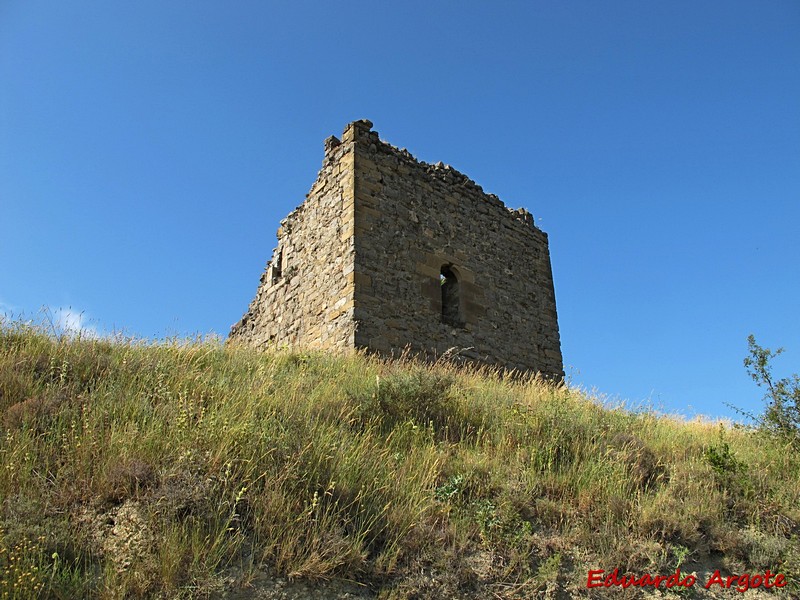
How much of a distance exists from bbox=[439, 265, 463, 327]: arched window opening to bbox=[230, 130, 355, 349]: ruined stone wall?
2.35 m

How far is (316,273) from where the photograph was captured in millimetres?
A: 11711

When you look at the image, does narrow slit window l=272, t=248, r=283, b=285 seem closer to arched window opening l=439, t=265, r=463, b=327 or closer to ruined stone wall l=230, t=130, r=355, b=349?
ruined stone wall l=230, t=130, r=355, b=349

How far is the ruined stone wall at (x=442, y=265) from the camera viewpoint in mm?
10758

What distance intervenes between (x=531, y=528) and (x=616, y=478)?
129cm

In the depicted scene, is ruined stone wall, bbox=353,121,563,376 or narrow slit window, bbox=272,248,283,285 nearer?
ruined stone wall, bbox=353,121,563,376

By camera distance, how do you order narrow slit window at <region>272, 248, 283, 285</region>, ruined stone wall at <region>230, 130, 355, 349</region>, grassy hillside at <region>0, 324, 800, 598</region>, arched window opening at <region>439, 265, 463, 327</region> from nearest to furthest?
grassy hillside at <region>0, 324, 800, 598</region> → ruined stone wall at <region>230, 130, 355, 349</region> → arched window opening at <region>439, 265, 463, 327</region> → narrow slit window at <region>272, 248, 283, 285</region>

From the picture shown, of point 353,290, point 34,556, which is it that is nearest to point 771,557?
point 34,556

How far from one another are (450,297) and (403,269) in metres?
1.56

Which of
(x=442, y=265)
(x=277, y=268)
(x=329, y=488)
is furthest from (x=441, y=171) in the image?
(x=329, y=488)

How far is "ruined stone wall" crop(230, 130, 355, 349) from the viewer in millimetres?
10664

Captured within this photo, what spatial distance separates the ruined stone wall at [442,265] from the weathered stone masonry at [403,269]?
0.02m

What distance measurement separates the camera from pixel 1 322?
674 centimetres

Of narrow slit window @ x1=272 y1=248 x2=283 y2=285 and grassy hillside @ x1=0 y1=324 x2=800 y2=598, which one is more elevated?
narrow slit window @ x1=272 y1=248 x2=283 y2=285

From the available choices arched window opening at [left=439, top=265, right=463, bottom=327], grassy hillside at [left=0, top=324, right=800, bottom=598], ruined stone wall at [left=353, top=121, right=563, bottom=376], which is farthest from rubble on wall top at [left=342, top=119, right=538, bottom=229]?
grassy hillside at [left=0, top=324, right=800, bottom=598]
